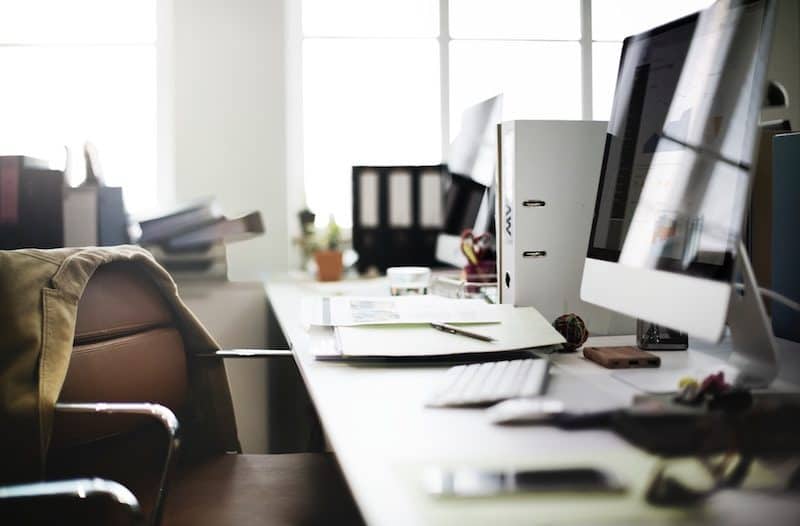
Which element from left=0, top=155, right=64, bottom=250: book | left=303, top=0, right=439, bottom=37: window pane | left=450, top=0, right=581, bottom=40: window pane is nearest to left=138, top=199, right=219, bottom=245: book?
left=0, top=155, right=64, bottom=250: book

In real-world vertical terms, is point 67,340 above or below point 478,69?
below

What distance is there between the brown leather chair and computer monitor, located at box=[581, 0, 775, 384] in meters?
0.62

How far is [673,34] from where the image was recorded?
4.09 feet

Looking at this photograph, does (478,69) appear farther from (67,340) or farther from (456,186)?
(67,340)

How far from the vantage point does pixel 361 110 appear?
3260mm

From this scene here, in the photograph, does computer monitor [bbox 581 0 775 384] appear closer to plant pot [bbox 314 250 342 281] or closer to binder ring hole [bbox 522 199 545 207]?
binder ring hole [bbox 522 199 545 207]

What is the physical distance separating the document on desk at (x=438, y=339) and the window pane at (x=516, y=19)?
216cm

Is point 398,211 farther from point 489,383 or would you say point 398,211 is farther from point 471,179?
point 489,383

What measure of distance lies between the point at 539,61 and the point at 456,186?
1.21m

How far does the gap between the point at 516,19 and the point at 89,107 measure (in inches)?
69.7

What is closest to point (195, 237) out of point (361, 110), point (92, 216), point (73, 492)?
point (92, 216)

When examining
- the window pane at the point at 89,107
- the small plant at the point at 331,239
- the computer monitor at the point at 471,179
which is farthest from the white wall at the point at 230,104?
the computer monitor at the point at 471,179

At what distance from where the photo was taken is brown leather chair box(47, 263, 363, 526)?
4.43 feet

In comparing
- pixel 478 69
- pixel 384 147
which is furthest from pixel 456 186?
pixel 478 69
